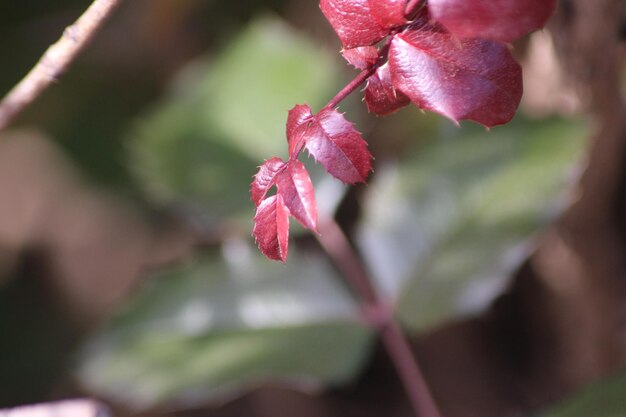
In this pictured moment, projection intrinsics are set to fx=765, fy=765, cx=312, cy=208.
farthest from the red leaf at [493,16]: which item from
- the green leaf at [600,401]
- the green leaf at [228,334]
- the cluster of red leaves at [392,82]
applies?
the green leaf at [228,334]

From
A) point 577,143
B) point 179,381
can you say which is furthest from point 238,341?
point 577,143

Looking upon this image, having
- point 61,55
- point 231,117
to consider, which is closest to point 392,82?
point 61,55

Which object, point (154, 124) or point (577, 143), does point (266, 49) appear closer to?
point (154, 124)

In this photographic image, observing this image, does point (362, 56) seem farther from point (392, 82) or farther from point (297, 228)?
point (297, 228)

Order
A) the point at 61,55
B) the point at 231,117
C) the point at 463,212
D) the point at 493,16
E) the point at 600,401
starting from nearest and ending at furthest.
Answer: the point at 493,16 → the point at 61,55 → the point at 600,401 → the point at 463,212 → the point at 231,117

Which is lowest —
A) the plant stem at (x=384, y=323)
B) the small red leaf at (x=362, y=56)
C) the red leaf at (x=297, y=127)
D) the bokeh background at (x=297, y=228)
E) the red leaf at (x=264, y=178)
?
the plant stem at (x=384, y=323)

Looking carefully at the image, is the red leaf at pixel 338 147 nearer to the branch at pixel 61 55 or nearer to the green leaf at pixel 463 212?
the branch at pixel 61 55

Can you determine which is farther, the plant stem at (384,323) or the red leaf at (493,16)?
the plant stem at (384,323)
